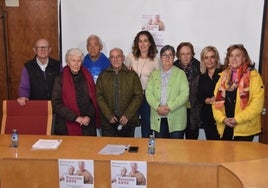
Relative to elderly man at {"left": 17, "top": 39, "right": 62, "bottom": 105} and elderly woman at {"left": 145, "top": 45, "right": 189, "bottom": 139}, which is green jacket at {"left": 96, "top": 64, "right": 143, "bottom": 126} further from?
elderly man at {"left": 17, "top": 39, "right": 62, "bottom": 105}

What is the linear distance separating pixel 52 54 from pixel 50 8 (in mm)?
556

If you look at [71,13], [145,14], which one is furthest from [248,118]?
[71,13]

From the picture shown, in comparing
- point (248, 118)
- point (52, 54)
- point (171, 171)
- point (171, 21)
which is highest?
point (171, 21)

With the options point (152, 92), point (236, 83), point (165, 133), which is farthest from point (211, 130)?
point (152, 92)

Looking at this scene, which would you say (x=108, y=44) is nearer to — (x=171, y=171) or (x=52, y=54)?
(x=52, y=54)

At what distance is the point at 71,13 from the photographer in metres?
4.41

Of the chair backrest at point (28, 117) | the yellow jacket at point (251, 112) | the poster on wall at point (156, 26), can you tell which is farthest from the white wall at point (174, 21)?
the chair backrest at point (28, 117)

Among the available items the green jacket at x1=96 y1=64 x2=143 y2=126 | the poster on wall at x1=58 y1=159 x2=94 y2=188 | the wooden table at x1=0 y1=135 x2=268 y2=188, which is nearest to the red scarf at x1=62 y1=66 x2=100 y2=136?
the green jacket at x1=96 y1=64 x2=143 y2=126

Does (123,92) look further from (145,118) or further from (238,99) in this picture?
(238,99)

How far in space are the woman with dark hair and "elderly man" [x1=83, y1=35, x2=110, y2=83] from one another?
37 centimetres

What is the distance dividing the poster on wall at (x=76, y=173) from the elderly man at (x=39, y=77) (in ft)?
4.69

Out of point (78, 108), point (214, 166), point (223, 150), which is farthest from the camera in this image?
point (78, 108)

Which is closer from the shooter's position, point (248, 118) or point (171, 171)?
point (171, 171)

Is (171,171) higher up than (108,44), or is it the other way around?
(108,44)
